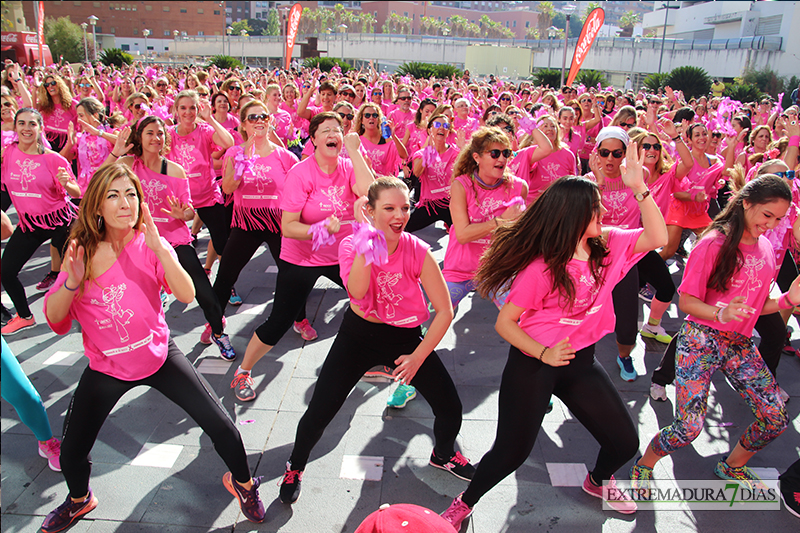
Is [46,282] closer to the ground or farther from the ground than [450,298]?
closer to the ground

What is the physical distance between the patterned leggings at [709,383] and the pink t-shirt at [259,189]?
3.21 m

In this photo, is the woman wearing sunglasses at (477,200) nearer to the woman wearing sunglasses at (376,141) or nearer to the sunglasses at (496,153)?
the sunglasses at (496,153)

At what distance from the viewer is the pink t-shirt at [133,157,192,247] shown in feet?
12.8

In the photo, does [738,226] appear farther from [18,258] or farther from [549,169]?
[18,258]

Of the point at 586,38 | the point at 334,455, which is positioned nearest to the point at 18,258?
the point at 334,455

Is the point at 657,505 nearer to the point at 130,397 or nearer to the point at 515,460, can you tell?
the point at 515,460

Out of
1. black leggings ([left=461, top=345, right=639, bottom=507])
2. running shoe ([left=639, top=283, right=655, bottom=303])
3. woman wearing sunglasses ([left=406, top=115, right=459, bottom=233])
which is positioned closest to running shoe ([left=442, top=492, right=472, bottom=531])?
black leggings ([left=461, top=345, right=639, bottom=507])

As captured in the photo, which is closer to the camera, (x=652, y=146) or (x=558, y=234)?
(x=558, y=234)

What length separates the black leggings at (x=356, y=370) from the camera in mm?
2779

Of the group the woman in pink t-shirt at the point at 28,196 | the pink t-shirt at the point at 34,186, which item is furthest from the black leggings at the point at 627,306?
the pink t-shirt at the point at 34,186

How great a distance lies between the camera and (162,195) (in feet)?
13.0

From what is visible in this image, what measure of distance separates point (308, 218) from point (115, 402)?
67.1 inches

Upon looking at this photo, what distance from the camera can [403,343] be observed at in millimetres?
2844

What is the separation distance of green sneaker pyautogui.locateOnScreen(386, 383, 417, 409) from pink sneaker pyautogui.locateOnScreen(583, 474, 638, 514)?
1.29m
